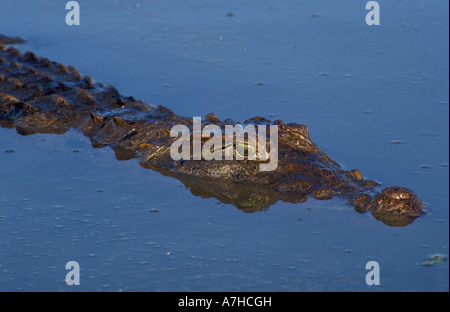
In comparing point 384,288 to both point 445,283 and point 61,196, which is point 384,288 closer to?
point 445,283

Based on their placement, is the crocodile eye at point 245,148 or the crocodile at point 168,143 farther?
the crocodile eye at point 245,148

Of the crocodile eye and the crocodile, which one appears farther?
the crocodile eye

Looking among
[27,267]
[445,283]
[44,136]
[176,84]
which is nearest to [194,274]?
[27,267]
